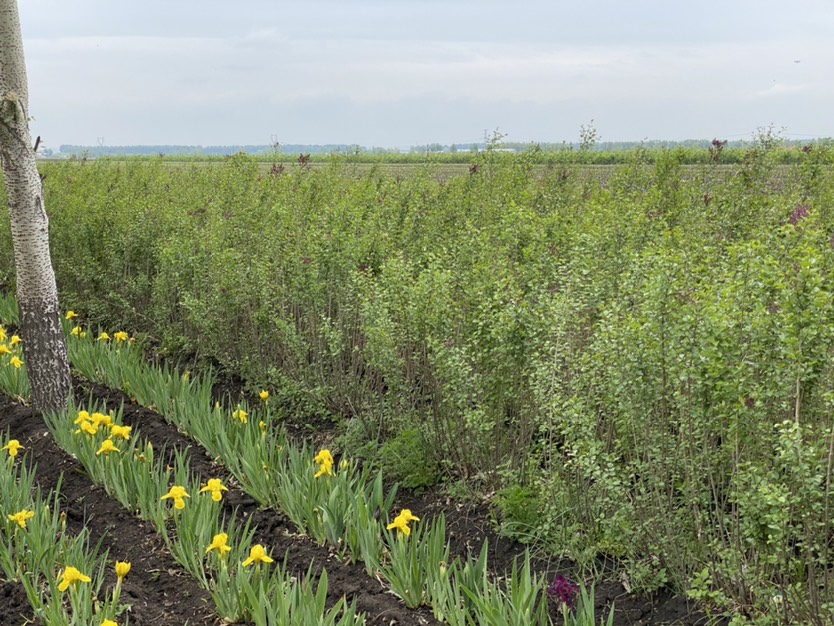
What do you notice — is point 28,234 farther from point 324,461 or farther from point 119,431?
point 324,461

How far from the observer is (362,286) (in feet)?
15.8

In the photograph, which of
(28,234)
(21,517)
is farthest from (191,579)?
(28,234)

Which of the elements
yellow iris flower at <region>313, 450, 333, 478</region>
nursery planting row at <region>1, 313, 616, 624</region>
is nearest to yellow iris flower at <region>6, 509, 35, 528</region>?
nursery planting row at <region>1, 313, 616, 624</region>

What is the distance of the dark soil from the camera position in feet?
10.1

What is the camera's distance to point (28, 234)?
5.13 m

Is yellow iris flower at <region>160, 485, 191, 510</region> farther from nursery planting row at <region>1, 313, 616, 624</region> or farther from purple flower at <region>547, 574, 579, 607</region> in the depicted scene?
purple flower at <region>547, 574, 579, 607</region>

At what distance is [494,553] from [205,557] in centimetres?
130

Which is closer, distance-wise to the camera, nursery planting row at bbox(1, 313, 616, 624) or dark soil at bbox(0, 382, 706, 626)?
nursery planting row at bbox(1, 313, 616, 624)

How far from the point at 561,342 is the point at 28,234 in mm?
3595

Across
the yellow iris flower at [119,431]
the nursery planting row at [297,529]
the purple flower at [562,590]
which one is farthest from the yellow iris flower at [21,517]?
the purple flower at [562,590]

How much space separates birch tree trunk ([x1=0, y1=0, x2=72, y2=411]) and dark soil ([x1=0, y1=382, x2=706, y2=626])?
0.47 meters

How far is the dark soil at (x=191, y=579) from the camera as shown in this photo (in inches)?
121

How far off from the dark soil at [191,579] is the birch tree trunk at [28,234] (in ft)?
1.53

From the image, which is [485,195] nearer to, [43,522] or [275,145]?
[43,522]
